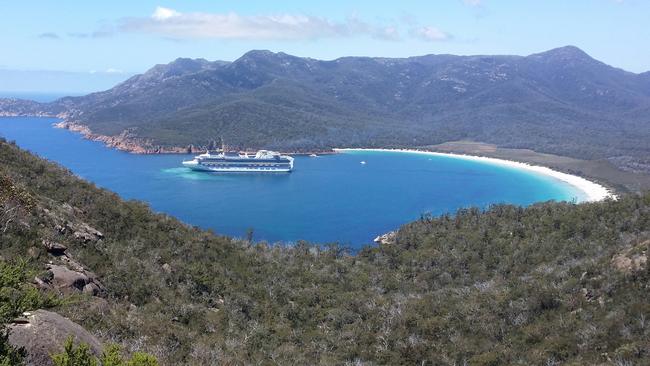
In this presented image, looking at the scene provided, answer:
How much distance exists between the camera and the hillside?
1761 cm

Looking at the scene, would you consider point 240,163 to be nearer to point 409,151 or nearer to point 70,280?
point 409,151

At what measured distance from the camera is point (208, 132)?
16438 centimetres

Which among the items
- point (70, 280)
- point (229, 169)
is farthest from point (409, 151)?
point (70, 280)

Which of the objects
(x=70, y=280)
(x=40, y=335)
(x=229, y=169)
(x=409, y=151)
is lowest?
(x=229, y=169)

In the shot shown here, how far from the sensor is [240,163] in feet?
408

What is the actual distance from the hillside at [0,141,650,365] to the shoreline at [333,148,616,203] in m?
49.5

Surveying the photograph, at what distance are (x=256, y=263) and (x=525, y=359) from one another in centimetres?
1787

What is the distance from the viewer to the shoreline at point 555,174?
95562 millimetres

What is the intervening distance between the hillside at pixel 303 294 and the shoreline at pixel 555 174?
49509mm

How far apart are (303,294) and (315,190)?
70.9 m

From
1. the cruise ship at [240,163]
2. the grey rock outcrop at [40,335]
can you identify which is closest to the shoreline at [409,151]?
the cruise ship at [240,163]

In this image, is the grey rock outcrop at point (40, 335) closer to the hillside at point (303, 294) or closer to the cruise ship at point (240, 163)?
the hillside at point (303, 294)

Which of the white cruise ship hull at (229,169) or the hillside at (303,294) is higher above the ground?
the hillside at (303,294)

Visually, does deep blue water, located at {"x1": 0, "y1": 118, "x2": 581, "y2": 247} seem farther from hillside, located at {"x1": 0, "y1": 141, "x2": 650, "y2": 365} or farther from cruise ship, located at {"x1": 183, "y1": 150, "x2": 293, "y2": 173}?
hillside, located at {"x1": 0, "y1": 141, "x2": 650, "y2": 365}
